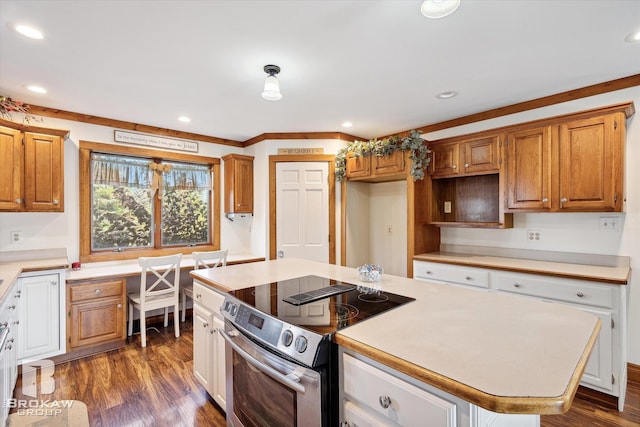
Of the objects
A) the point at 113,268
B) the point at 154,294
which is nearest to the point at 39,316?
the point at 113,268

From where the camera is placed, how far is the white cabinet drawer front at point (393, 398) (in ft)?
2.99

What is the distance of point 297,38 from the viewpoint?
2.00 metres

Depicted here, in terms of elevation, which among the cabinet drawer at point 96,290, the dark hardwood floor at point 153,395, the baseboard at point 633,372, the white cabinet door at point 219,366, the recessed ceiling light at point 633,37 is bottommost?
the dark hardwood floor at point 153,395

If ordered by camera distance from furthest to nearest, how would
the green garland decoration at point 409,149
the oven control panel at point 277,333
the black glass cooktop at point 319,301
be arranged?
the green garland decoration at point 409,149 < the black glass cooktop at point 319,301 < the oven control panel at point 277,333

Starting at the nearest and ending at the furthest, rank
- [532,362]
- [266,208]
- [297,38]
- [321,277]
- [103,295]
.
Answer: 1. [532,362]
2. [297,38]
3. [321,277]
4. [103,295]
5. [266,208]

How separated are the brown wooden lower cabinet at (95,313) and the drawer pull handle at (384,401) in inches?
121

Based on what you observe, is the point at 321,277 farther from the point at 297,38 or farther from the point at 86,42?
the point at 86,42

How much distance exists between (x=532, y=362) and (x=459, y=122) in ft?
10.6

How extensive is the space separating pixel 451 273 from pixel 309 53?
2400 millimetres

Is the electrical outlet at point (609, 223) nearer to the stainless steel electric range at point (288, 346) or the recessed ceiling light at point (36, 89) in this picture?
the stainless steel electric range at point (288, 346)

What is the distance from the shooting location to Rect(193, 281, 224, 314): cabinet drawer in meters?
2.01

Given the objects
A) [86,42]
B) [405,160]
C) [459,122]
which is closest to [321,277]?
[405,160]

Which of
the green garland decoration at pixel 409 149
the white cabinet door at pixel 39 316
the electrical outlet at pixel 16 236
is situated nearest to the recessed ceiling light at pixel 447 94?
the green garland decoration at pixel 409 149

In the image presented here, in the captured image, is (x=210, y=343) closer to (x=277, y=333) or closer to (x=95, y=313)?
(x=277, y=333)
